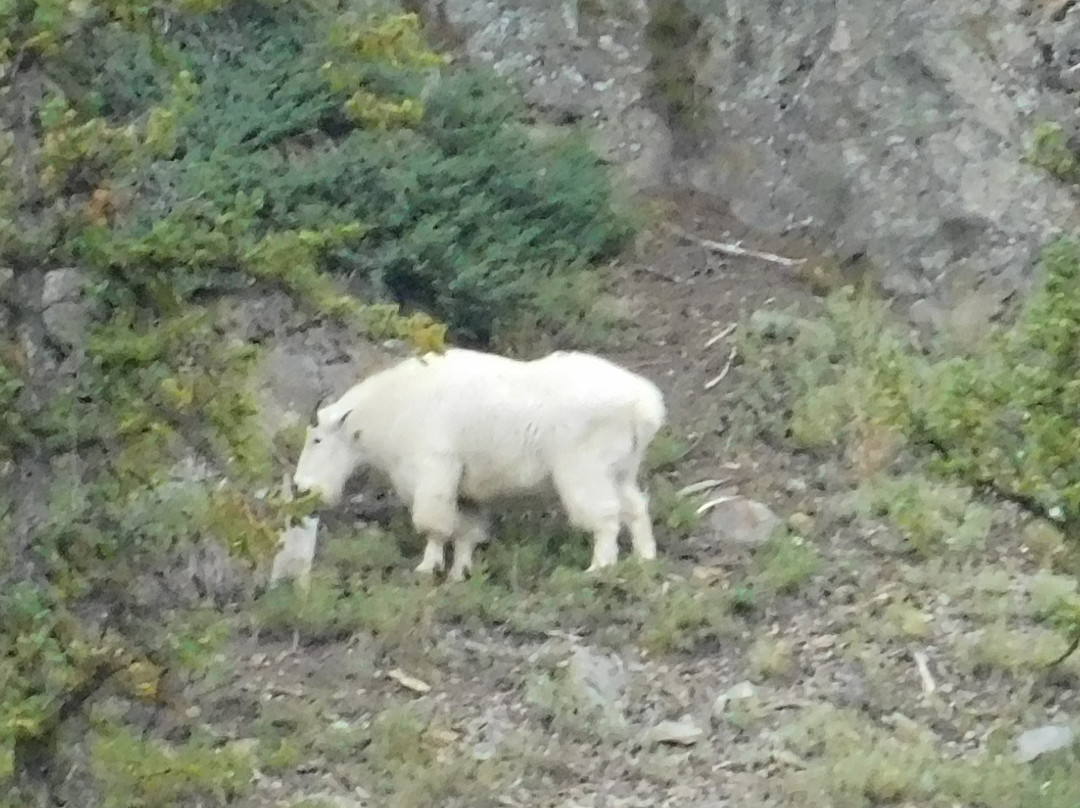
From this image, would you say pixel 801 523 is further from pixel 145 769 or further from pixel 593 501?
pixel 145 769

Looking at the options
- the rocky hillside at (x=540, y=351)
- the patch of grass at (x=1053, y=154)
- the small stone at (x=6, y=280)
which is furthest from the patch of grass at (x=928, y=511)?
the small stone at (x=6, y=280)

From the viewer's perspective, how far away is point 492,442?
531 cm

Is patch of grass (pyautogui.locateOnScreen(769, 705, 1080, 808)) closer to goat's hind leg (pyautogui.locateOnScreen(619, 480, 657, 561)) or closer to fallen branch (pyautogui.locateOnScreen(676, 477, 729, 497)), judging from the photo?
goat's hind leg (pyautogui.locateOnScreen(619, 480, 657, 561))

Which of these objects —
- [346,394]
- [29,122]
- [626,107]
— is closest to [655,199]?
[626,107]

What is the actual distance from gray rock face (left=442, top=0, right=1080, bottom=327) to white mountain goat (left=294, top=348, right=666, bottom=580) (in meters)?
2.51

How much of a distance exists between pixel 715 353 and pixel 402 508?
1.85 metres

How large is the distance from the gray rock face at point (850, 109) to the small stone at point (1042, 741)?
301 centimetres

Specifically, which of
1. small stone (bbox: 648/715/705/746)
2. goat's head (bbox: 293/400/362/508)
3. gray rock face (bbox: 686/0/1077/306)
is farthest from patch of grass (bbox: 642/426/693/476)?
gray rock face (bbox: 686/0/1077/306)

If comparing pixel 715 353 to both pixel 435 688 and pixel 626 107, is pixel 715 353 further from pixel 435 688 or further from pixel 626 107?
pixel 435 688

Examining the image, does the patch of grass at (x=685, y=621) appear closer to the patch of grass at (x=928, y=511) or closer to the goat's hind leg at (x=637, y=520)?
the goat's hind leg at (x=637, y=520)

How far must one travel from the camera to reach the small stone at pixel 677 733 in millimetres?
4500

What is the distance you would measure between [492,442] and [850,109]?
10.7 ft

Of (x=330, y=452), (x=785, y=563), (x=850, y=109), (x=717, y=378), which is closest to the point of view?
(x=785, y=563)

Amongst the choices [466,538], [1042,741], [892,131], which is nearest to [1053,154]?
[1042,741]
